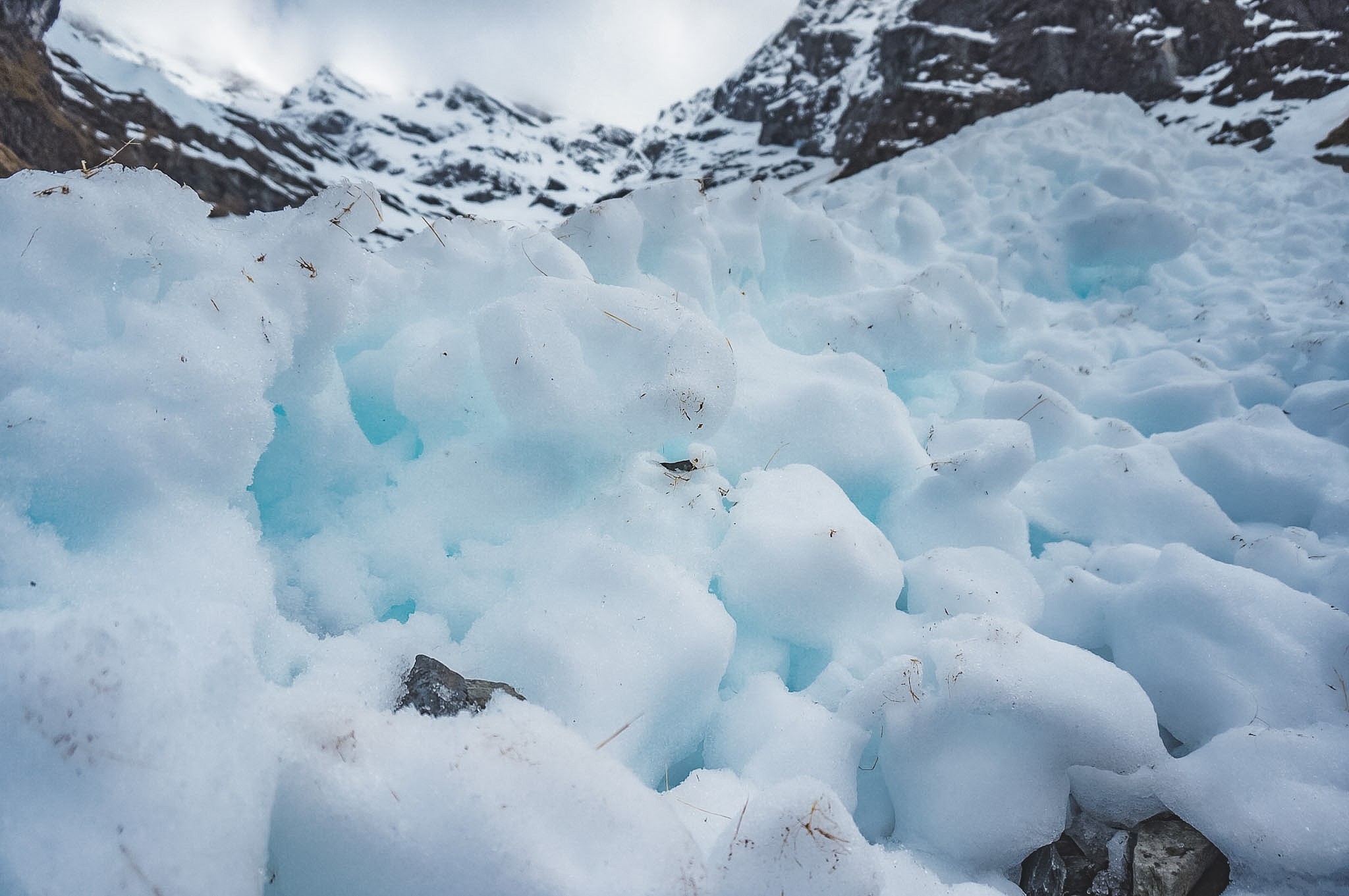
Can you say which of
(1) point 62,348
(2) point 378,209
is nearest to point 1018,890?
(1) point 62,348

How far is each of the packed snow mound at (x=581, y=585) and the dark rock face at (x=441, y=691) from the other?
0.30 ft

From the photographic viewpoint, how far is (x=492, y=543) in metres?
2.56

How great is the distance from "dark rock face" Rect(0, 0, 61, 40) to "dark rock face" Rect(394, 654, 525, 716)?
4382 centimetres

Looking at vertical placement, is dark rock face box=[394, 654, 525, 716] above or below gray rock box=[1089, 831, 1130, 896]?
above

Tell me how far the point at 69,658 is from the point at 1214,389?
566 cm

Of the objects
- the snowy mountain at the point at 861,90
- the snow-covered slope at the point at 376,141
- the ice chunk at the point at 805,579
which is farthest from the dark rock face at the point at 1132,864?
the snow-covered slope at the point at 376,141

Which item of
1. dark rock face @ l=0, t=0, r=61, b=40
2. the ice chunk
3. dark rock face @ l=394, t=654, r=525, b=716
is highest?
dark rock face @ l=0, t=0, r=61, b=40

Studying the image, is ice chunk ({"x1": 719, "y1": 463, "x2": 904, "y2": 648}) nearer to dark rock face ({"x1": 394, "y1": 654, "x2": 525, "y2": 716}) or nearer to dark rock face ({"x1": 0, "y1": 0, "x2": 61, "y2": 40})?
dark rock face ({"x1": 394, "y1": 654, "x2": 525, "y2": 716})

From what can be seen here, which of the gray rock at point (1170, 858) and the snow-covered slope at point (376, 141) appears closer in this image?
the gray rock at point (1170, 858)

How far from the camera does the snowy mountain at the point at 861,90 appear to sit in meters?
12.5

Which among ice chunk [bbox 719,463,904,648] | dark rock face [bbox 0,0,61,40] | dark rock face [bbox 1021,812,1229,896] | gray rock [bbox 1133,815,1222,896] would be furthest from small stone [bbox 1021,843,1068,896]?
dark rock face [bbox 0,0,61,40]

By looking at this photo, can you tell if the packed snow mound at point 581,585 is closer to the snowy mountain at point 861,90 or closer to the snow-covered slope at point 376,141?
the snowy mountain at point 861,90

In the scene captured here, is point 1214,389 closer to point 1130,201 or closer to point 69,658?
point 1130,201

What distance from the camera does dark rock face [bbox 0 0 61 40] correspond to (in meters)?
27.8
